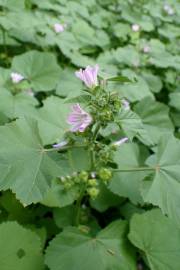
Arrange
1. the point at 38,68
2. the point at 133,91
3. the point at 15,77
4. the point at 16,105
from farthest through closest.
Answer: the point at 133,91 → the point at 38,68 → the point at 15,77 → the point at 16,105

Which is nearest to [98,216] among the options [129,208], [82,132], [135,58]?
[129,208]

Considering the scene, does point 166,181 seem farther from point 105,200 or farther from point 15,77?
point 15,77

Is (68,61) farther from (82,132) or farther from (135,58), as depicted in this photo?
(82,132)

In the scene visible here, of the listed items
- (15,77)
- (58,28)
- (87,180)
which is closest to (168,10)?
(58,28)

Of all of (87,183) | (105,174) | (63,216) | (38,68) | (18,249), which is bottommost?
(63,216)

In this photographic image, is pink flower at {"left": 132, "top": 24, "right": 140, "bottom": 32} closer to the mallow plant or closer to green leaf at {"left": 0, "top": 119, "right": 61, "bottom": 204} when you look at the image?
the mallow plant

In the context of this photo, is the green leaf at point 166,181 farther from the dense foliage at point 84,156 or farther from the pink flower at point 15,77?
the pink flower at point 15,77
